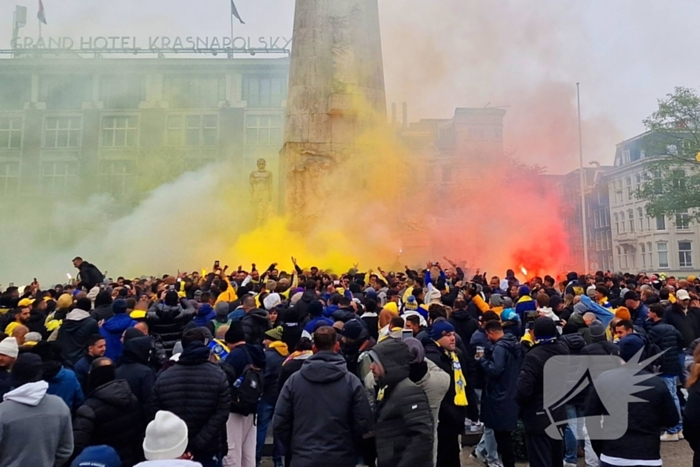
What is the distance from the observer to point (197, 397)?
4.52 m

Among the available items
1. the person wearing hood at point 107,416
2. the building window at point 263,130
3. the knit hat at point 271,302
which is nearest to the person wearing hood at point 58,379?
the person wearing hood at point 107,416

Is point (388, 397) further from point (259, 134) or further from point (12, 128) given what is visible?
point (12, 128)

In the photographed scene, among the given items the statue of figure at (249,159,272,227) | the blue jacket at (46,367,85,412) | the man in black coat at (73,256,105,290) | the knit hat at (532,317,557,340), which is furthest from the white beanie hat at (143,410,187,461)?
the statue of figure at (249,159,272,227)

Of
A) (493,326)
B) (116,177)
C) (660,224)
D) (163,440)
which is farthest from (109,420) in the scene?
(660,224)

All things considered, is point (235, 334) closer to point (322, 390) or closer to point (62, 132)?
point (322, 390)

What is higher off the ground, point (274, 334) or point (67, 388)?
point (274, 334)

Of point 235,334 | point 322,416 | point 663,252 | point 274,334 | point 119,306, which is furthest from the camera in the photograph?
point 663,252

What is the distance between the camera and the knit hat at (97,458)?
334cm

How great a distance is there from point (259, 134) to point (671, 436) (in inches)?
1532

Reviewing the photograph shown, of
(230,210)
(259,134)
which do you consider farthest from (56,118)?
(230,210)

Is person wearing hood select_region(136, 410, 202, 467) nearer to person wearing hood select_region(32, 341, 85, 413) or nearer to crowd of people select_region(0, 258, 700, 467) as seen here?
crowd of people select_region(0, 258, 700, 467)

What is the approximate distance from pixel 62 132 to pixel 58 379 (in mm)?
45054

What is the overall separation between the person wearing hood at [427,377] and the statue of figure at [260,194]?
17574 mm

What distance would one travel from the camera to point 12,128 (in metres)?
43.5
